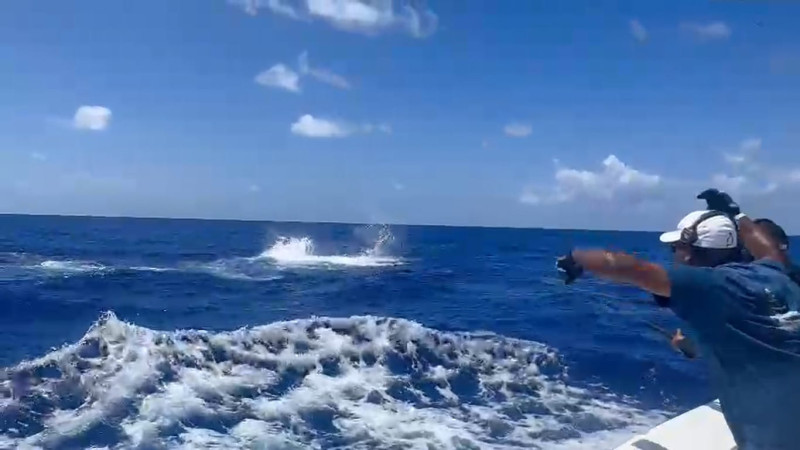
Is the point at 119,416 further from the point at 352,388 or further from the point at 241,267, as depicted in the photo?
the point at 241,267

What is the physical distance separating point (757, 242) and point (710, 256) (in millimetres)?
685

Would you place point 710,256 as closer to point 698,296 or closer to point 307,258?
point 698,296

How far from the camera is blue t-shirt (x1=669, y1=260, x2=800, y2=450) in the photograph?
7.93 ft

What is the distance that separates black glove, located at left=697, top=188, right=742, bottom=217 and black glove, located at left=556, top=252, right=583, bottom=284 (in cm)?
132

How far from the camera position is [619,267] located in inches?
86.7

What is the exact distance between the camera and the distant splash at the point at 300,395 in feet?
26.6

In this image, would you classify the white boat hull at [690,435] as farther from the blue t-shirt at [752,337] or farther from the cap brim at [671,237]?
the cap brim at [671,237]

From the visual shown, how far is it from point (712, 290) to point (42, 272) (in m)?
27.2

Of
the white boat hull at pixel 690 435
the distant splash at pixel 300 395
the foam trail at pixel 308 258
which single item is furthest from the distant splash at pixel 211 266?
the white boat hull at pixel 690 435

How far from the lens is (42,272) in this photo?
2531 cm

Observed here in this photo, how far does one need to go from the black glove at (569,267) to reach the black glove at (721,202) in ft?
4.32

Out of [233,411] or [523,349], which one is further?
[523,349]

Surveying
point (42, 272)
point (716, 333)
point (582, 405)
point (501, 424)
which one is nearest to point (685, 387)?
point (582, 405)

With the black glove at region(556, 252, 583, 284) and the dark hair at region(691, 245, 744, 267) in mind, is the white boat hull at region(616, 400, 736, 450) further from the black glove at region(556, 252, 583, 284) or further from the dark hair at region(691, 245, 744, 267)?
the black glove at region(556, 252, 583, 284)
